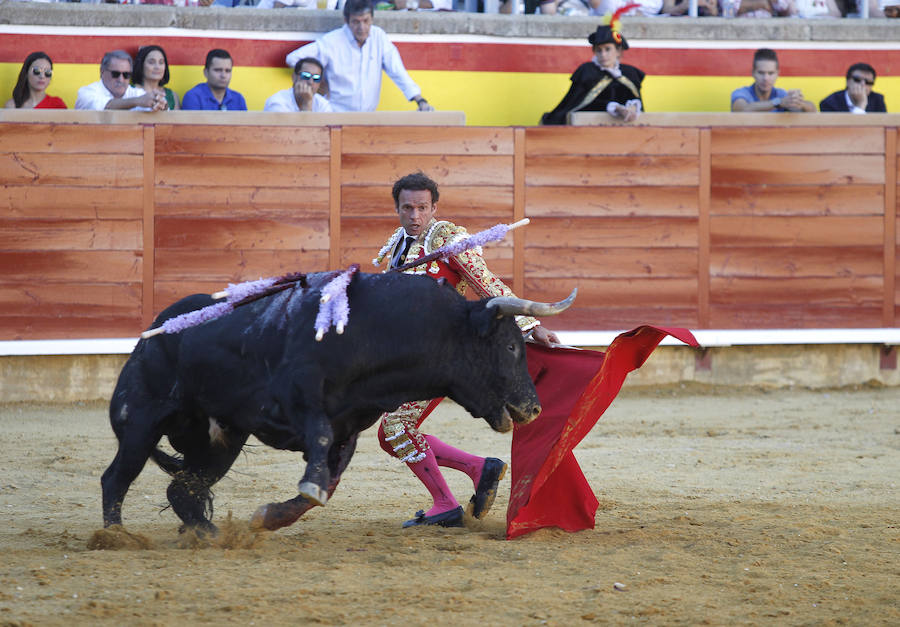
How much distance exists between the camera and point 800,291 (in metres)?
8.10

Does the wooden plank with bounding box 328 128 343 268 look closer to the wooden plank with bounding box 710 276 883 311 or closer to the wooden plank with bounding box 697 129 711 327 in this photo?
the wooden plank with bounding box 697 129 711 327

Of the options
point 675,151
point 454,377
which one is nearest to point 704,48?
point 675,151

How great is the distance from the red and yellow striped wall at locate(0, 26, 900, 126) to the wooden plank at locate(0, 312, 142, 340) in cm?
146

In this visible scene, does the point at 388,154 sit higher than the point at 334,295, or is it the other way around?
the point at 388,154

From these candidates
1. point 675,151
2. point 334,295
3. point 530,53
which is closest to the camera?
point 334,295

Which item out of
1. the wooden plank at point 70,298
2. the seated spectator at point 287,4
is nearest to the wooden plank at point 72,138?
the wooden plank at point 70,298

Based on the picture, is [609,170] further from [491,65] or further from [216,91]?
[216,91]

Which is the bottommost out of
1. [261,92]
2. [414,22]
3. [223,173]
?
[223,173]

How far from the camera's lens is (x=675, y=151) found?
25.9 feet

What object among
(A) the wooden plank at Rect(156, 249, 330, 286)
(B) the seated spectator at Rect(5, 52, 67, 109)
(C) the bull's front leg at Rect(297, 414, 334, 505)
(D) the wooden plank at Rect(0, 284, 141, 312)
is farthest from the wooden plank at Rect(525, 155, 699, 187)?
(C) the bull's front leg at Rect(297, 414, 334, 505)

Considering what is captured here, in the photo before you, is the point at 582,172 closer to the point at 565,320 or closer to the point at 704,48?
the point at 565,320

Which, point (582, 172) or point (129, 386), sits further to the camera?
point (582, 172)

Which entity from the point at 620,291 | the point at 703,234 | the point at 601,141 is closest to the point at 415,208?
the point at 601,141

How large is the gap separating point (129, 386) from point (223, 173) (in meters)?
3.74
